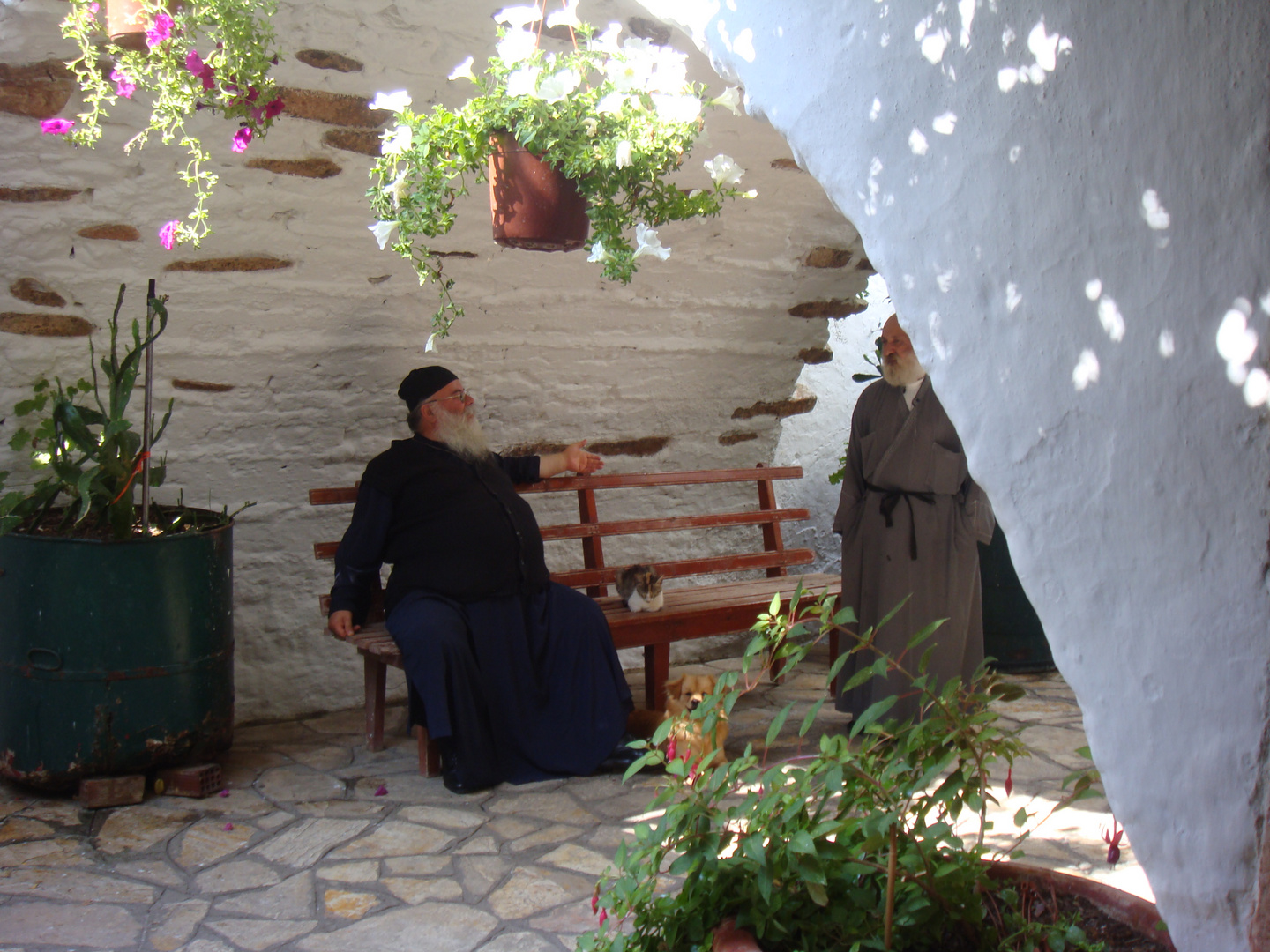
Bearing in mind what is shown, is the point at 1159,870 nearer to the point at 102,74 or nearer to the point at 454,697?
the point at 454,697

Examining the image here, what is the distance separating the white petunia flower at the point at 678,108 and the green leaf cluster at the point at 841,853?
1351mm

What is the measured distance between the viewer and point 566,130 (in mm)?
2568

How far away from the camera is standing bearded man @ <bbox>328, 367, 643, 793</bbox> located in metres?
3.65

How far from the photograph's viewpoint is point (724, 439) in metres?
5.32

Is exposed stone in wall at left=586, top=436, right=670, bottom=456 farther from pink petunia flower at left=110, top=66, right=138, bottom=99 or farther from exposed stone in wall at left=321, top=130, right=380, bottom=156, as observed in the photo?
pink petunia flower at left=110, top=66, right=138, bottom=99

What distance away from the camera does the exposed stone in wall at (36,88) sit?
116 inches

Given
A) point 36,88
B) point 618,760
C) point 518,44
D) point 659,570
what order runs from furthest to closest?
1. point 659,570
2. point 618,760
3. point 36,88
4. point 518,44

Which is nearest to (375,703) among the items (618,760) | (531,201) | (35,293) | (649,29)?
(618,760)

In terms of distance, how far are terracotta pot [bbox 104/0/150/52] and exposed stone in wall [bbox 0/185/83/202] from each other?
0.64 meters

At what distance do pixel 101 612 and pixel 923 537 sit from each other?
8.46 feet

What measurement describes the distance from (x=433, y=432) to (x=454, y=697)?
36.8 inches

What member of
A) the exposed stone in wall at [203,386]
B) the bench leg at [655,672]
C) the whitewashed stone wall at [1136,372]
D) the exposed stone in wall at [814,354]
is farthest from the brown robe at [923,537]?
the whitewashed stone wall at [1136,372]

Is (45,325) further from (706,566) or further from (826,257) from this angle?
(826,257)

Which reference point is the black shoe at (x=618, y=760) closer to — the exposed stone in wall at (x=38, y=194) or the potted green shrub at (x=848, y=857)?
the potted green shrub at (x=848, y=857)
